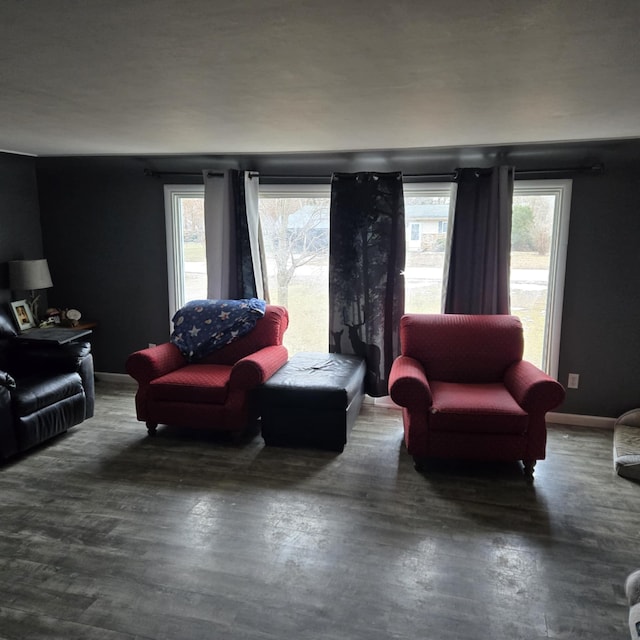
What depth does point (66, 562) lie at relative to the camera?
2.29 m

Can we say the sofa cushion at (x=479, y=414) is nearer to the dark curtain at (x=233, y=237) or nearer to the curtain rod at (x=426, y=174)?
the curtain rod at (x=426, y=174)

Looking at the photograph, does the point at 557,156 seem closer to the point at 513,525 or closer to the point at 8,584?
the point at 513,525

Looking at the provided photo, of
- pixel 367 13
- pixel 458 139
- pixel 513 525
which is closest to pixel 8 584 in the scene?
pixel 513 525

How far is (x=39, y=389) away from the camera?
132 inches

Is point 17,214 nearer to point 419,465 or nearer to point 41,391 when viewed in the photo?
point 41,391

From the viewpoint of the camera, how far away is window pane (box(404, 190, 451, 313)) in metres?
4.12

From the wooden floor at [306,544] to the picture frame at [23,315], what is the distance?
1437 mm

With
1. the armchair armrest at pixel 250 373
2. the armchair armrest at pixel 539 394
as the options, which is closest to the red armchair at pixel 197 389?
the armchair armrest at pixel 250 373

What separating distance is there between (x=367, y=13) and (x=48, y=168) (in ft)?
14.3

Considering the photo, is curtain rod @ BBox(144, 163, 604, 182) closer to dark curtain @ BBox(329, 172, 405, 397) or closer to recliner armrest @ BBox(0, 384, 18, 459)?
dark curtain @ BBox(329, 172, 405, 397)

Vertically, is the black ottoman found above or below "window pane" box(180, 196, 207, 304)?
below

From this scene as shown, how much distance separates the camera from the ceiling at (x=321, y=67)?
135 cm

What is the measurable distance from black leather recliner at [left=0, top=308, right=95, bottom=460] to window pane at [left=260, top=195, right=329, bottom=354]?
5.70ft

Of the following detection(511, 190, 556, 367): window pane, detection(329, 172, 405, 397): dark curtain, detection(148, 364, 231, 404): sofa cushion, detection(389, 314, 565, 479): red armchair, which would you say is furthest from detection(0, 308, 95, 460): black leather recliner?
detection(511, 190, 556, 367): window pane
